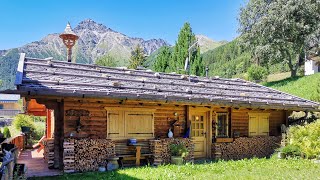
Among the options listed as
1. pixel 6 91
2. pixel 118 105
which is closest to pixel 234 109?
pixel 118 105

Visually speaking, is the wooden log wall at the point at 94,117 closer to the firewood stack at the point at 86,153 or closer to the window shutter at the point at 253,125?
the firewood stack at the point at 86,153

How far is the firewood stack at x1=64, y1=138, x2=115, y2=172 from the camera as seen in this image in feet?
34.9

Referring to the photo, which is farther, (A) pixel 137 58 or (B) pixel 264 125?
(A) pixel 137 58

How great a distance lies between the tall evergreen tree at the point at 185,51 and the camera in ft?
106

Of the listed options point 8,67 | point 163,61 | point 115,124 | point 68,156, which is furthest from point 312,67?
point 8,67

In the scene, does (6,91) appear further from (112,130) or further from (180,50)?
(180,50)

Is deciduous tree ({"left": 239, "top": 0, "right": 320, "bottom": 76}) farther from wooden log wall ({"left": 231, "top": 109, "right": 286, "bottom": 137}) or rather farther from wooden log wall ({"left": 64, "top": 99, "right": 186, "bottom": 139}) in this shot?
wooden log wall ({"left": 64, "top": 99, "right": 186, "bottom": 139})

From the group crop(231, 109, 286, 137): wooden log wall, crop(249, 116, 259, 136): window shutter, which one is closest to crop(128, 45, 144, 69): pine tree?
crop(231, 109, 286, 137): wooden log wall

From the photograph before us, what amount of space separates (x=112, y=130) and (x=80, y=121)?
125 centimetres

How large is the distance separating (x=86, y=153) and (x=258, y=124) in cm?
881

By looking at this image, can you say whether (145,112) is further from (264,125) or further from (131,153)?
(264,125)

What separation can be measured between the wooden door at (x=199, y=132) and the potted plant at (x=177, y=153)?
1787mm

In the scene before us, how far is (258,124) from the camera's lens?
53.0ft

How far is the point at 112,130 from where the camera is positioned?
12.1 metres
